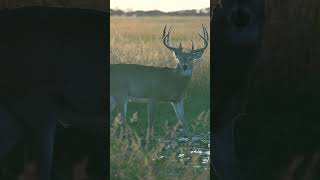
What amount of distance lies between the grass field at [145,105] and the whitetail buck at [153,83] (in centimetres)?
4

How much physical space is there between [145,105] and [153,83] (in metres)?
0.18

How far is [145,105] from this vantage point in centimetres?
523

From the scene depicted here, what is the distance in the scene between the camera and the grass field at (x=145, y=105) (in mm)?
5141

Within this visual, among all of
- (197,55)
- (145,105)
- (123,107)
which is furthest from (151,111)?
(197,55)
